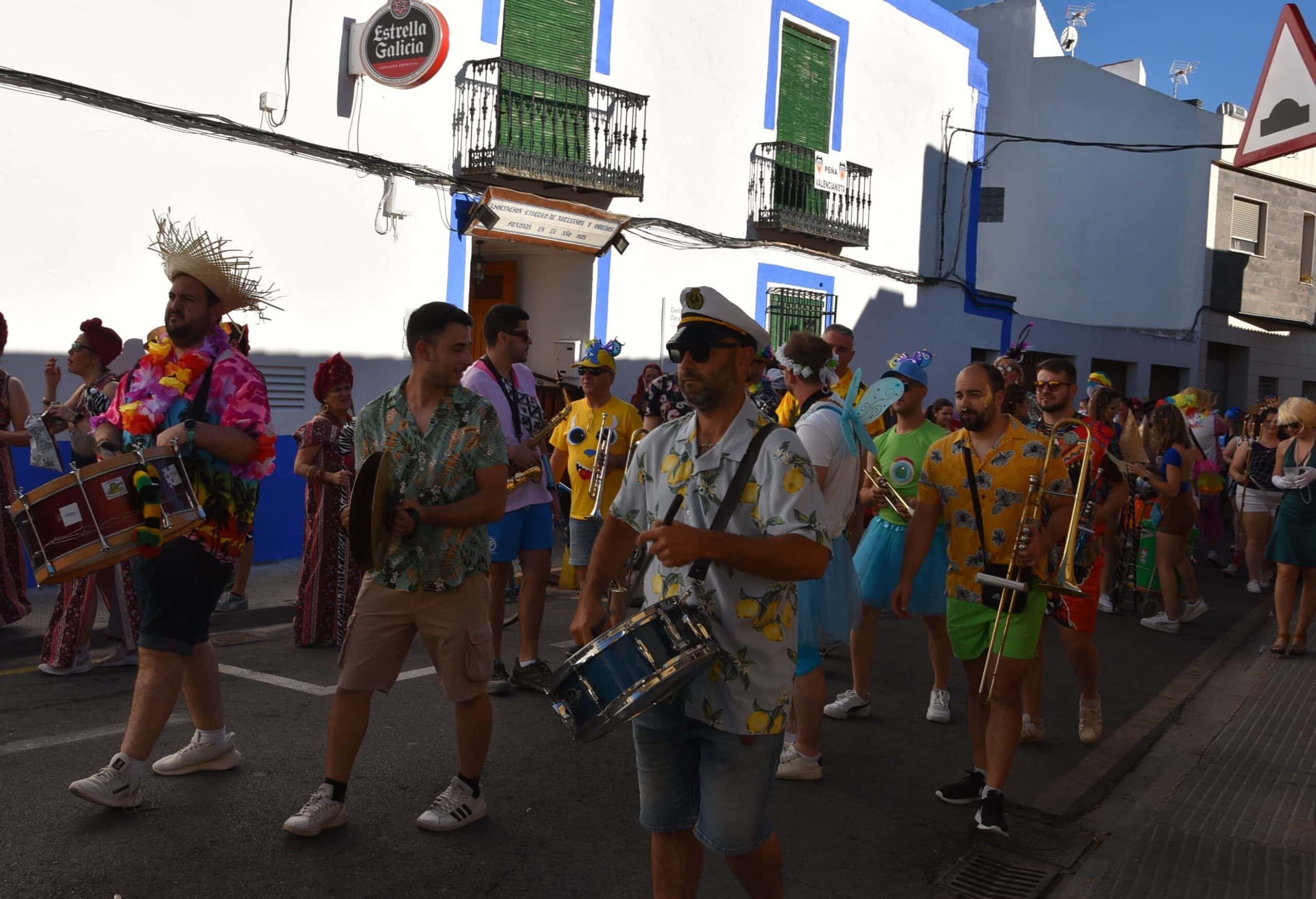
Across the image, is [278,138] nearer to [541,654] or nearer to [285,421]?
[285,421]

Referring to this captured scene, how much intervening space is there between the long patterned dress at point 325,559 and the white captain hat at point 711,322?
15.0 ft

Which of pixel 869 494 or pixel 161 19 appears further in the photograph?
pixel 161 19

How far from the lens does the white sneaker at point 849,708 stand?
6.17 meters

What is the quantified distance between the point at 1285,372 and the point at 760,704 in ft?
102

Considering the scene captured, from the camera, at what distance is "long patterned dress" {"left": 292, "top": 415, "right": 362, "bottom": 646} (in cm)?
714

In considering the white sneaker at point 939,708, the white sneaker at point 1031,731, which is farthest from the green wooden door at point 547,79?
the white sneaker at point 1031,731

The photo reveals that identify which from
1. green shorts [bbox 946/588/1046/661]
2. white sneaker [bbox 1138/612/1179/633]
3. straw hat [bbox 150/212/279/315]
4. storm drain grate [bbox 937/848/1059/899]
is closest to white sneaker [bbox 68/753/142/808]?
straw hat [bbox 150/212/279/315]

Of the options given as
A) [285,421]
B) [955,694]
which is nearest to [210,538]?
[955,694]

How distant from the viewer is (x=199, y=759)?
182 inches

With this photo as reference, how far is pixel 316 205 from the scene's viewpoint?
1086 cm

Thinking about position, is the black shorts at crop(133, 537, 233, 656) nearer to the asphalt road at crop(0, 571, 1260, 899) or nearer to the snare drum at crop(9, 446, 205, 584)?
the snare drum at crop(9, 446, 205, 584)

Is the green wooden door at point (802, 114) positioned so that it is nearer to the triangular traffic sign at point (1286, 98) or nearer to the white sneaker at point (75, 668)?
the triangular traffic sign at point (1286, 98)

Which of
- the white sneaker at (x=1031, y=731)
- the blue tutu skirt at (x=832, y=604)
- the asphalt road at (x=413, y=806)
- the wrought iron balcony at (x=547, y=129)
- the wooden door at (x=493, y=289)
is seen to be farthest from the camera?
the wooden door at (x=493, y=289)

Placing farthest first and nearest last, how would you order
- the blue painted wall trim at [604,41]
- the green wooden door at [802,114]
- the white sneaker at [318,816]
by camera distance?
the green wooden door at [802,114] → the blue painted wall trim at [604,41] → the white sneaker at [318,816]
